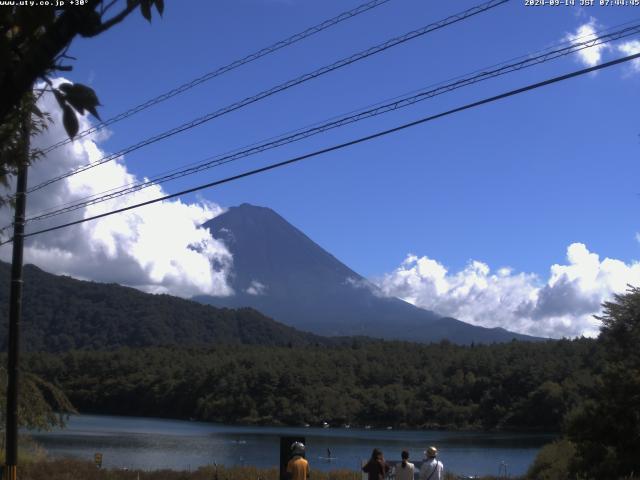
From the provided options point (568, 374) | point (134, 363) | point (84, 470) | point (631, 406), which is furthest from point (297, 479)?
point (134, 363)

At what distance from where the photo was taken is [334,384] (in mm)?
102375

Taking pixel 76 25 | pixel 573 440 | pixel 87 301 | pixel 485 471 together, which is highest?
pixel 87 301

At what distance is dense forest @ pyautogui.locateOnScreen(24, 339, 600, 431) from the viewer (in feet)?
277

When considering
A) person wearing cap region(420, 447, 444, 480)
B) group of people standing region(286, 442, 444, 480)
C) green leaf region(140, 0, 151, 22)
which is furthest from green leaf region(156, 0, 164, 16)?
person wearing cap region(420, 447, 444, 480)

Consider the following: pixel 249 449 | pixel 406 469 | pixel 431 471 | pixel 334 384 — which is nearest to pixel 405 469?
pixel 406 469

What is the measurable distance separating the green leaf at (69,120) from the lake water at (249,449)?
107 ft

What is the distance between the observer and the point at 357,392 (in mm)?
100188

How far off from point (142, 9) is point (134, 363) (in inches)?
4229

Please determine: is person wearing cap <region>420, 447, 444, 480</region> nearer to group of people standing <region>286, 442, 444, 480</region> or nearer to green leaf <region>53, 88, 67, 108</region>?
group of people standing <region>286, 442, 444, 480</region>

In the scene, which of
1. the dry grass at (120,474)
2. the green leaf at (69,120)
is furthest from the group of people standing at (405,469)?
the dry grass at (120,474)

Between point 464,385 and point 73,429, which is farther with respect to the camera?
point 464,385

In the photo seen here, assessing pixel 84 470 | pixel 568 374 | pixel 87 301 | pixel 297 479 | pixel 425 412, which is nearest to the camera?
pixel 297 479

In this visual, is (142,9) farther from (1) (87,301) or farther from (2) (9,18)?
(1) (87,301)

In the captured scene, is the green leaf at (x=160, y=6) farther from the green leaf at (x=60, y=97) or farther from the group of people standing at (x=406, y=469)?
the group of people standing at (x=406, y=469)
